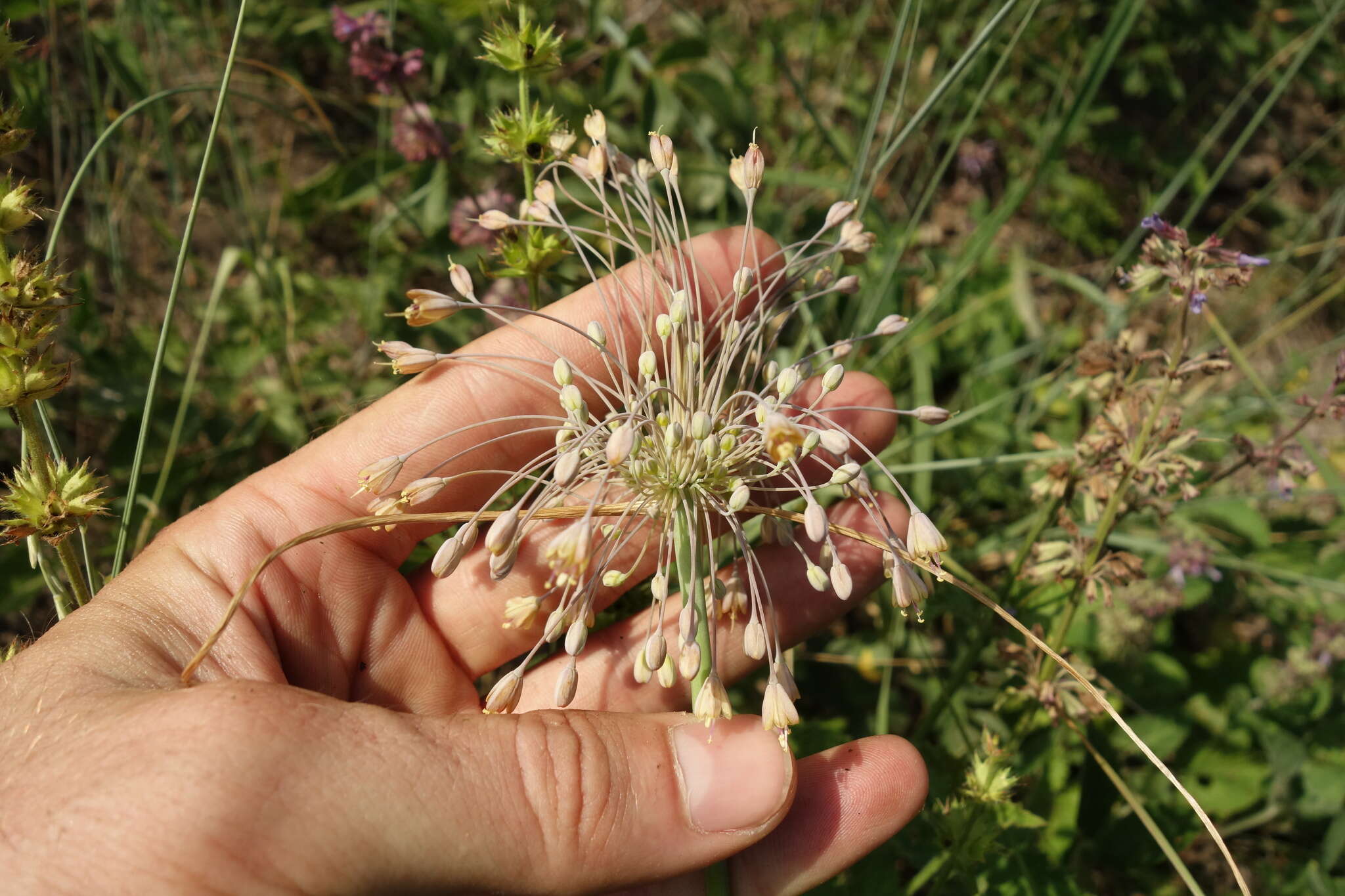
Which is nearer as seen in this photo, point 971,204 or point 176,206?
point 176,206

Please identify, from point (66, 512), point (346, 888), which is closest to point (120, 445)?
point (66, 512)

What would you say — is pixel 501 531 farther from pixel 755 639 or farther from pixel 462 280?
pixel 462 280

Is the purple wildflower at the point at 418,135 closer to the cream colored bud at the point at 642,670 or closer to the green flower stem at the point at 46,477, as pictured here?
the green flower stem at the point at 46,477

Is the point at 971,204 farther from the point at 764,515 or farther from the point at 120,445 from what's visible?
the point at 120,445

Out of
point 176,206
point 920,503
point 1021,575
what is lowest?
point 920,503

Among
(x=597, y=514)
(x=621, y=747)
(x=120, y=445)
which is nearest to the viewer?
(x=621, y=747)

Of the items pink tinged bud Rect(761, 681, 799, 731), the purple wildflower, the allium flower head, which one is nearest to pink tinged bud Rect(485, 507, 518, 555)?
the allium flower head

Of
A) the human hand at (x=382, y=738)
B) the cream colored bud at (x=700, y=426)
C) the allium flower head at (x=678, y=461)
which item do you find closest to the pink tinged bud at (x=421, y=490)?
the allium flower head at (x=678, y=461)
